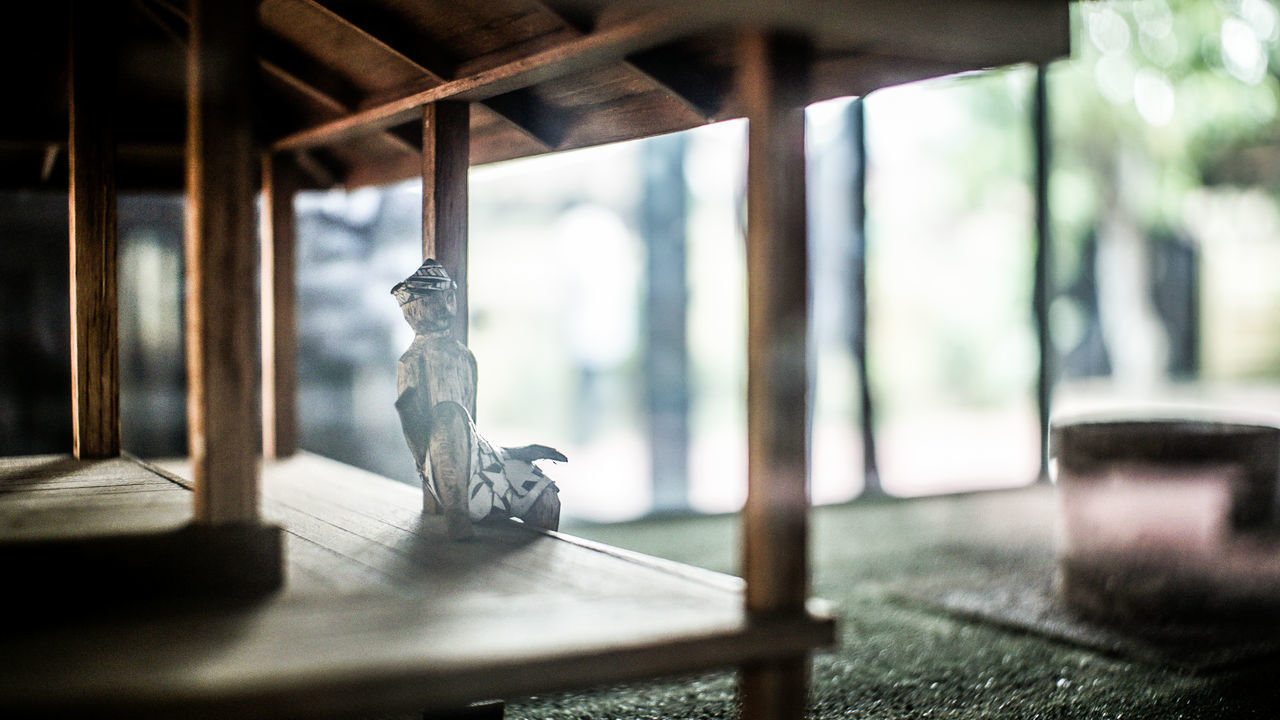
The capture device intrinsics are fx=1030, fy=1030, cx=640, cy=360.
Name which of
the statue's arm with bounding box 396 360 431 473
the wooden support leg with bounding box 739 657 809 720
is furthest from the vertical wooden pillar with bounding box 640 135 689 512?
the wooden support leg with bounding box 739 657 809 720

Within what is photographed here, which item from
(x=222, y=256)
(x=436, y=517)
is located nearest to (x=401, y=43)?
(x=222, y=256)

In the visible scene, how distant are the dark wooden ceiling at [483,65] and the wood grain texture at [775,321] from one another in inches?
5.9

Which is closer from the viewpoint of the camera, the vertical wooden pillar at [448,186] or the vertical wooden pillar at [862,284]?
the vertical wooden pillar at [448,186]

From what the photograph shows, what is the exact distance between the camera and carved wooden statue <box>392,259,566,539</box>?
3.08 metres

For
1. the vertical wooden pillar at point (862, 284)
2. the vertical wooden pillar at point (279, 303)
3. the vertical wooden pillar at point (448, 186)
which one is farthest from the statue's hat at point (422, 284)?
the vertical wooden pillar at point (862, 284)

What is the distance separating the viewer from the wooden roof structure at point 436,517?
6.78 feet

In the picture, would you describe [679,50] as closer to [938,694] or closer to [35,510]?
[35,510]

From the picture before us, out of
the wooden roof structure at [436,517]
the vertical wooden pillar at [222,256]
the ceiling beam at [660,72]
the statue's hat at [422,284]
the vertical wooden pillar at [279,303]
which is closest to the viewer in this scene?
the wooden roof structure at [436,517]

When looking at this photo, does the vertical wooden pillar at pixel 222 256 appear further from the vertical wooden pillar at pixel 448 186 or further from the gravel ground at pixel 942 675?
the gravel ground at pixel 942 675

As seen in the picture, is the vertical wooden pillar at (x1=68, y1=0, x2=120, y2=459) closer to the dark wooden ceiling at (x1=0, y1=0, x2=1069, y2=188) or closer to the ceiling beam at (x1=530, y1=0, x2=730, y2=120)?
the dark wooden ceiling at (x1=0, y1=0, x2=1069, y2=188)

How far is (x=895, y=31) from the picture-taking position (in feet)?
8.00

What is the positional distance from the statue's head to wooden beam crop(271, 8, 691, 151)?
62cm

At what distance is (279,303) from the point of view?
4930mm

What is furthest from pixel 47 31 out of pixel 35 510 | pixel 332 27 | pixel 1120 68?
pixel 1120 68
